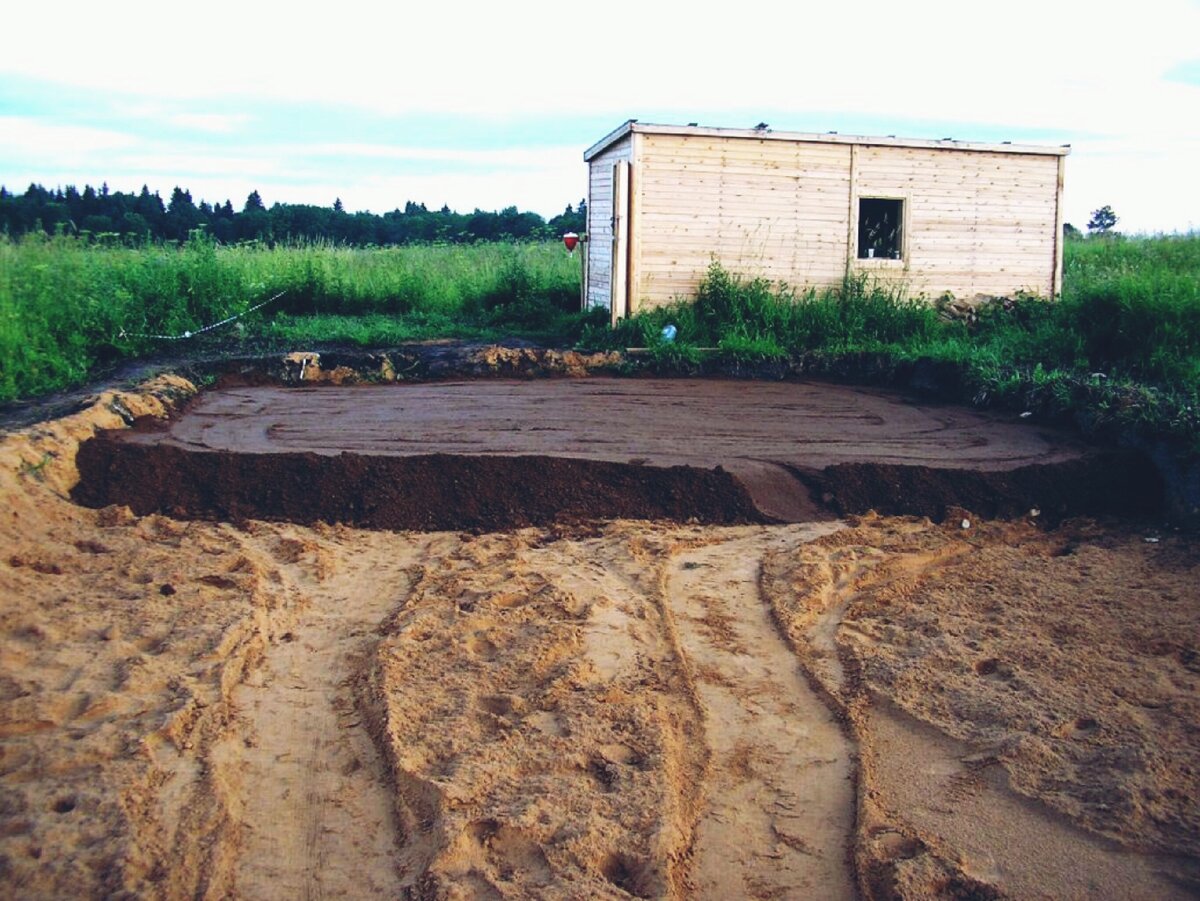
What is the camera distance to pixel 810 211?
1488cm

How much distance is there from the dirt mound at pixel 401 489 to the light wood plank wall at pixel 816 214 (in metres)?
6.43

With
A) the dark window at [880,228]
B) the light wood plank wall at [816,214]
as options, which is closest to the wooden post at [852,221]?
the light wood plank wall at [816,214]

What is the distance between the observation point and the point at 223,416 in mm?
10648

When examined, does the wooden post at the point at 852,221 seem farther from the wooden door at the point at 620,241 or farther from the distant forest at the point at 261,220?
the distant forest at the point at 261,220

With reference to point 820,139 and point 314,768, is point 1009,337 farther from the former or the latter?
point 314,768

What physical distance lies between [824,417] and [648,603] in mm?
5281

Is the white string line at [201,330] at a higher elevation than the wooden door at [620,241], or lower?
lower

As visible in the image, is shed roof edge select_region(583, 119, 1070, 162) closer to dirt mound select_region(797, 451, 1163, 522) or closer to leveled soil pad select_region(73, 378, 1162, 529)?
leveled soil pad select_region(73, 378, 1162, 529)

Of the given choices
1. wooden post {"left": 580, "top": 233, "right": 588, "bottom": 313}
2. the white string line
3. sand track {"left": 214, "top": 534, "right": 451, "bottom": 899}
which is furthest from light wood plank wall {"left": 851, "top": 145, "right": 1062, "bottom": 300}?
sand track {"left": 214, "top": 534, "right": 451, "bottom": 899}

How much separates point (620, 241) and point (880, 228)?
15.5 ft

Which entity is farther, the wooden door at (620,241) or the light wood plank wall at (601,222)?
the light wood plank wall at (601,222)

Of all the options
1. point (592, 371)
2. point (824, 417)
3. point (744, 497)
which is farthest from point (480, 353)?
point (744, 497)

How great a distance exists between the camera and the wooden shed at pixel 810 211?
46.8 ft

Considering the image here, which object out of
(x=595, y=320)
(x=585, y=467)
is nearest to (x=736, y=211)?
(x=595, y=320)
